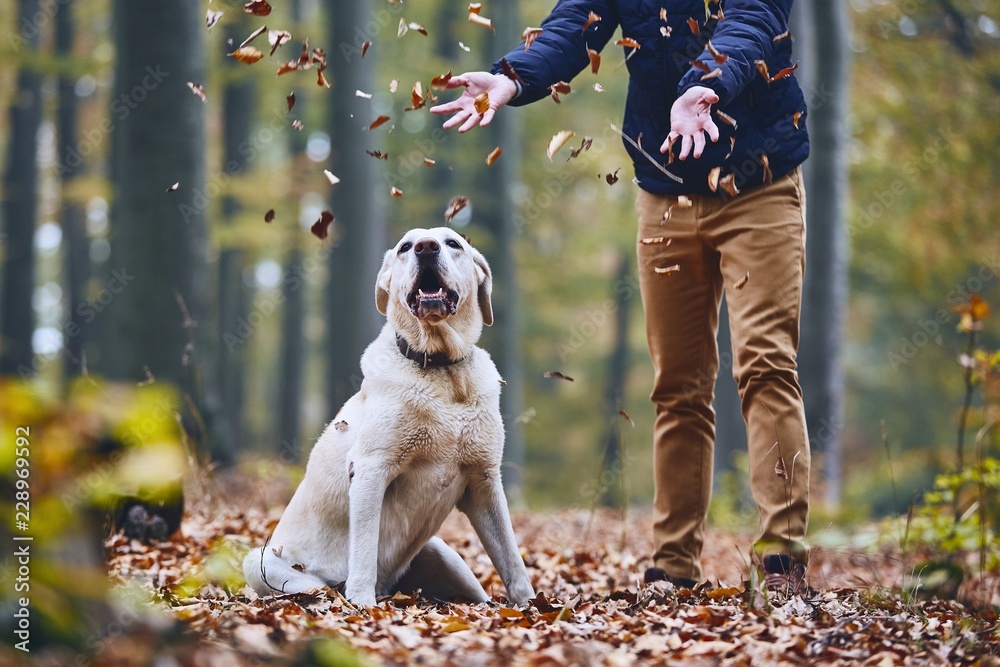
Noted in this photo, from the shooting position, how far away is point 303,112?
17.4 m

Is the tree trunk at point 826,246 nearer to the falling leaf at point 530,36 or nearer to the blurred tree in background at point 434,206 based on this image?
the blurred tree in background at point 434,206

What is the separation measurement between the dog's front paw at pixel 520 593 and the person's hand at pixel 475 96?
1.83 m

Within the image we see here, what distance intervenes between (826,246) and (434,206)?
903 cm

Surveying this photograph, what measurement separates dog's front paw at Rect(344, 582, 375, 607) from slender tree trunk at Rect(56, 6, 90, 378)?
41.7 ft

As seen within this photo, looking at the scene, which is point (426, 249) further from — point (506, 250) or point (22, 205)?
point (22, 205)

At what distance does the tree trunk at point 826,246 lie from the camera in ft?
30.3

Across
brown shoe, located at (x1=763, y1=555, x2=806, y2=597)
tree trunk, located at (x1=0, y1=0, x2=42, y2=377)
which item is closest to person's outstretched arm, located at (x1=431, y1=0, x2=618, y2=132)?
brown shoe, located at (x1=763, y1=555, x2=806, y2=597)

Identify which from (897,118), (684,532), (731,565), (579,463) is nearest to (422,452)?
(684,532)

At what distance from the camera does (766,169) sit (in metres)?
3.62

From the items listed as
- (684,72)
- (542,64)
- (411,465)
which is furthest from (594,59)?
(411,465)

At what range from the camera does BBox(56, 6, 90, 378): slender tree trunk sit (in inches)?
596

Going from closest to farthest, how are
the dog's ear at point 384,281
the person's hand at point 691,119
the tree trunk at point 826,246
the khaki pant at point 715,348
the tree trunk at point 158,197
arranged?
1. the person's hand at point 691,119
2. the khaki pant at point 715,348
3. the dog's ear at point 384,281
4. the tree trunk at point 158,197
5. the tree trunk at point 826,246

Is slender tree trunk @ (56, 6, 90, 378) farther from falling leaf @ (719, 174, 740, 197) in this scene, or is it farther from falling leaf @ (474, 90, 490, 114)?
falling leaf @ (719, 174, 740, 197)

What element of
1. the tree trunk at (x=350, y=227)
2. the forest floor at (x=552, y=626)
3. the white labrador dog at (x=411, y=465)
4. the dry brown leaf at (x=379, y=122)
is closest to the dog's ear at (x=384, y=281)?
the white labrador dog at (x=411, y=465)
